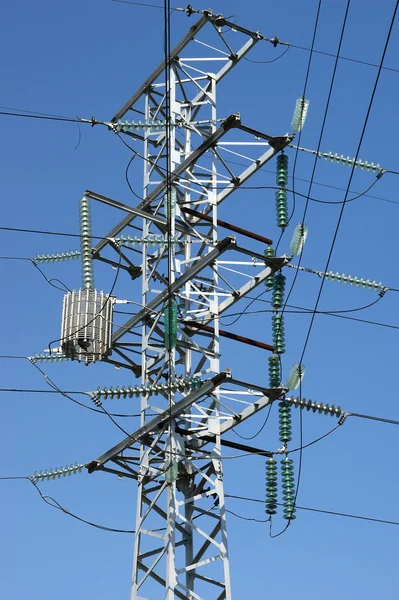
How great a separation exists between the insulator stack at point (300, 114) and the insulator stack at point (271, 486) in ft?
17.2

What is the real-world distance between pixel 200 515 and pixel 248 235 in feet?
15.0

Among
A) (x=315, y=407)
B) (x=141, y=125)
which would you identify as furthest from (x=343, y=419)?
(x=141, y=125)

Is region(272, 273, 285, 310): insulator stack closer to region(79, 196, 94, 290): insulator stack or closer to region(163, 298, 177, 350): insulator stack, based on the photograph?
region(163, 298, 177, 350): insulator stack

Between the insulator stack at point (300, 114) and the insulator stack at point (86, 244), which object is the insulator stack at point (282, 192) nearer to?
the insulator stack at point (300, 114)

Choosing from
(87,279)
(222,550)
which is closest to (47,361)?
(87,279)

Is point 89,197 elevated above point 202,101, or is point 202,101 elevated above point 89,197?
point 202,101

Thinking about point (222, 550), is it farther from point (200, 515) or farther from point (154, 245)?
point (154, 245)

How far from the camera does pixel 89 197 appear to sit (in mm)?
21906

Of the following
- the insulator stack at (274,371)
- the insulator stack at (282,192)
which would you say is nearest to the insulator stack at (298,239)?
the insulator stack at (282,192)

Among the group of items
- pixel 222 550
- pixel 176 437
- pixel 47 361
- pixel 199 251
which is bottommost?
pixel 222 550

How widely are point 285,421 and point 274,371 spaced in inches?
28.7

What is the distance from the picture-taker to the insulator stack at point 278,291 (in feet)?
73.4

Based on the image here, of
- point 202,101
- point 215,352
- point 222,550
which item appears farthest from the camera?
point 202,101

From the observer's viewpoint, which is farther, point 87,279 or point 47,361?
point 47,361
